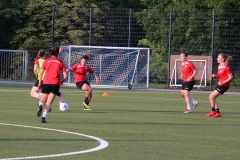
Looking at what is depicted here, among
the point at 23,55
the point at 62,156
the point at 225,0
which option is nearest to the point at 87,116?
the point at 62,156

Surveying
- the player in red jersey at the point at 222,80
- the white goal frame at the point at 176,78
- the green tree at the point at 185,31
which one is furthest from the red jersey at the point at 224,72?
the green tree at the point at 185,31

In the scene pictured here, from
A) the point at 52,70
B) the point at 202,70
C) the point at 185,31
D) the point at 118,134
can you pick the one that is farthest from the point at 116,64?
the point at 118,134

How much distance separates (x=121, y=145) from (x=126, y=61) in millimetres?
25734

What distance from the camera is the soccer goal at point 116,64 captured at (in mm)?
36156

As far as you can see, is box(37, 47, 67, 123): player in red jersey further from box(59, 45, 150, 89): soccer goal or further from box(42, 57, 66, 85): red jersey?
box(59, 45, 150, 89): soccer goal

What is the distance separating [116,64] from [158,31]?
5.74m

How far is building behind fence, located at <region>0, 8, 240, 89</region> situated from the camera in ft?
120

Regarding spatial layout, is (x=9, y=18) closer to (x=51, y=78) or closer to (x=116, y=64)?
(x=116, y=64)

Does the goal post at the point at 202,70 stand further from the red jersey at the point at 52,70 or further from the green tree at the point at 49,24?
the red jersey at the point at 52,70

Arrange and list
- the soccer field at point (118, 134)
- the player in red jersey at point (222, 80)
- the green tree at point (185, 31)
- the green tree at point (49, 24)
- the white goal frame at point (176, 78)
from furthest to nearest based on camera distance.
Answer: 1. the green tree at point (49, 24)
2. the green tree at point (185, 31)
3. the white goal frame at point (176, 78)
4. the player in red jersey at point (222, 80)
5. the soccer field at point (118, 134)

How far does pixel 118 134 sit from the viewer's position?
42.9 feet

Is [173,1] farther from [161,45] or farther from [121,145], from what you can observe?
[121,145]

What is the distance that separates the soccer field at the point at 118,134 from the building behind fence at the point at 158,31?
1660 centimetres

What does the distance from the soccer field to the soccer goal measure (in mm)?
15716
